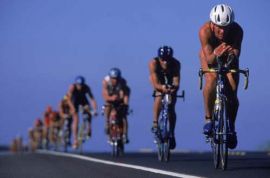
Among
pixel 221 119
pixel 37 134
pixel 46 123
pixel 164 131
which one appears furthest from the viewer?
pixel 37 134

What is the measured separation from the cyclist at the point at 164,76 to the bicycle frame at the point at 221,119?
376cm

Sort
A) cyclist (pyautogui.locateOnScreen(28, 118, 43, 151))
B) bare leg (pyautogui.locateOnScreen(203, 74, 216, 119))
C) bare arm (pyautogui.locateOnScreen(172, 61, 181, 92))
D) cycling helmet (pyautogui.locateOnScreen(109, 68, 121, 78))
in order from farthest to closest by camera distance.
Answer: cyclist (pyautogui.locateOnScreen(28, 118, 43, 151)), cycling helmet (pyautogui.locateOnScreen(109, 68, 121, 78)), bare arm (pyautogui.locateOnScreen(172, 61, 181, 92)), bare leg (pyautogui.locateOnScreen(203, 74, 216, 119))

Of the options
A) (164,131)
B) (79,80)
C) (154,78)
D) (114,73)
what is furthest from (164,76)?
(79,80)

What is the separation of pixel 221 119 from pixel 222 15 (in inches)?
56.7

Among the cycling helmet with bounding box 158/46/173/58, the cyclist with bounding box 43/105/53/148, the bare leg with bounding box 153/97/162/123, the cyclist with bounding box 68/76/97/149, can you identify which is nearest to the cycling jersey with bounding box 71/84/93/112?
the cyclist with bounding box 68/76/97/149

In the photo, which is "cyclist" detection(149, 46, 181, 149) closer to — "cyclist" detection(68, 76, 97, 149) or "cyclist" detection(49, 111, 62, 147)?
"cyclist" detection(68, 76, 97, 149)

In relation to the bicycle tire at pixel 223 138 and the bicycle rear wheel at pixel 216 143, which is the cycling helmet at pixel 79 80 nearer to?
the bicycle rear wheel at pixel 216 143

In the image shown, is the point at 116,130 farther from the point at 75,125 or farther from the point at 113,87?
the point at 75,125

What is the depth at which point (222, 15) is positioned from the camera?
11516 millimetres

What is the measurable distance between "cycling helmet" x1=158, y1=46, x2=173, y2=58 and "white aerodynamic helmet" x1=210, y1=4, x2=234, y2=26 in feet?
13.3

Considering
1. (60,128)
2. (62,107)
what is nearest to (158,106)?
(62,107)

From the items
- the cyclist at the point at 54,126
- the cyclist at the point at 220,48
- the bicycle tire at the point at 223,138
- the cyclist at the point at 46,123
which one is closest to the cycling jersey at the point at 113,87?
the cyclist at the point at 220,48

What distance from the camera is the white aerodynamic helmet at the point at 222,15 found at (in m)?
11.5

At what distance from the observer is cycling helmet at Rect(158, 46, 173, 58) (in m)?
15.7
